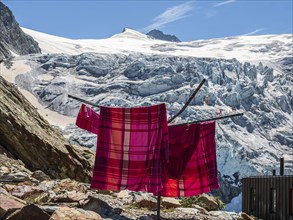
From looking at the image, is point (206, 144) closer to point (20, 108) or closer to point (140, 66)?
point (20, 108)

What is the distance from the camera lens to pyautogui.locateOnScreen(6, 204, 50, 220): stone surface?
30.5 feet

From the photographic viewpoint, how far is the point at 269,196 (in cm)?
2464

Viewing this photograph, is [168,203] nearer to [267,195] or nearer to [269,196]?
[269,196]

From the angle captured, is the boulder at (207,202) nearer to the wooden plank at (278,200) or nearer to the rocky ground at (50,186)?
the rocky ground at (50,186)

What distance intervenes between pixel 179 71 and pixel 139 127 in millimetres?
119974

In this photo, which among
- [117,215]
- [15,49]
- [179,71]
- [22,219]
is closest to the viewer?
[22,219]

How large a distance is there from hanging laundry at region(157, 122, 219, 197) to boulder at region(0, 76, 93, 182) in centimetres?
821

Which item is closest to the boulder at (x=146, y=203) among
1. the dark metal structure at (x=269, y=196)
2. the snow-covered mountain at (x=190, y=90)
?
the dark metal structure at (x=269, y=196)

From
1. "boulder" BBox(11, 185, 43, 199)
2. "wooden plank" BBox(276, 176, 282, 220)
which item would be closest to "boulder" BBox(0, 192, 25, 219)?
"boulder" BBox(11, 185, 43, 199)

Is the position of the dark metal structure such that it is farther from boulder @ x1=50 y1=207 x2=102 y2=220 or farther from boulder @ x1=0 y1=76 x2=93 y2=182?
boulder @ x1=50 y1=207 x2=102 y2=220

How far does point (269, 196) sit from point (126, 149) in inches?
624

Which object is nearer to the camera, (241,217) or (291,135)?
(241,217)

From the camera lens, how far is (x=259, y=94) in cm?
13088

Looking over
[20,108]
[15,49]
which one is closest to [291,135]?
[15,49]
